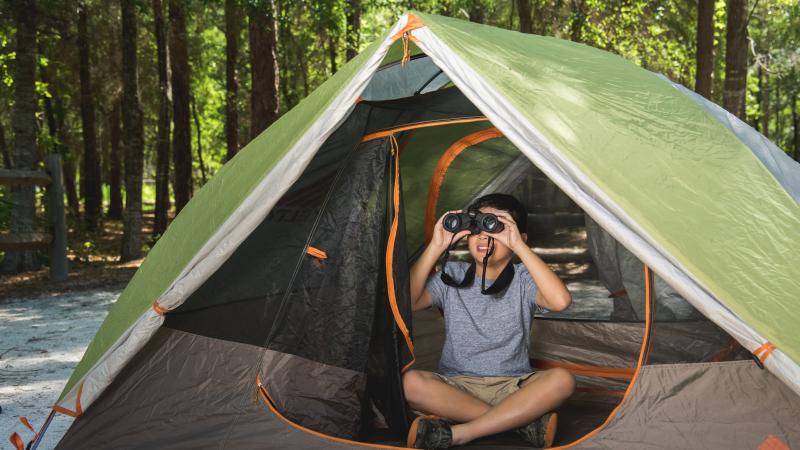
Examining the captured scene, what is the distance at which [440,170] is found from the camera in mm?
4641

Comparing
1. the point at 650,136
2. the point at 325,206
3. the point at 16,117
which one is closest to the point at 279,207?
the point at 325,206

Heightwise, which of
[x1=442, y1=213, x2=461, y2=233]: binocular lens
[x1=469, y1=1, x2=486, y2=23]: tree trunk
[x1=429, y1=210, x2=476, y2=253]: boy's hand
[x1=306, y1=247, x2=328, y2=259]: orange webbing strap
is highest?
[x1=469, y1=1, x2=486, y2=23]: tree trunk

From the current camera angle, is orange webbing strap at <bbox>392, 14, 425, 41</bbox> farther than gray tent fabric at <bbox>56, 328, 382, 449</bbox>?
No

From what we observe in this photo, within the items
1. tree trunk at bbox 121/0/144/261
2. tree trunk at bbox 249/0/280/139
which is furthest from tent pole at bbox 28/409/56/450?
tree trunk at bbox 121/0/144/261

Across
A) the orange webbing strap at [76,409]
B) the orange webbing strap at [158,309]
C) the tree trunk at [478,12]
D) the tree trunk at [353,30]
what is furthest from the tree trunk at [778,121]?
the orange webbing strap at [76,409]

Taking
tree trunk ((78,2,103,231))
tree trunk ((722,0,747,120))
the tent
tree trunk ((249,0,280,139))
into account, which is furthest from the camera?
tree trunk ((78,2,103,231))

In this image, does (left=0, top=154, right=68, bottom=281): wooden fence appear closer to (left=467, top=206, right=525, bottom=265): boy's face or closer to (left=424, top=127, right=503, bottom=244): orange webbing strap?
(left=424, top=127, right=503, bottom=244): orange webbing strap

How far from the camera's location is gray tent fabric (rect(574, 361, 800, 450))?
2.74 m

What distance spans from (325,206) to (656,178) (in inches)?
58.4

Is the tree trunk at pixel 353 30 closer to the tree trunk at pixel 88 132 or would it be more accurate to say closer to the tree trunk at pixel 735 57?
the tree trunk at pixel 88 132

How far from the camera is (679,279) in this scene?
2545mm

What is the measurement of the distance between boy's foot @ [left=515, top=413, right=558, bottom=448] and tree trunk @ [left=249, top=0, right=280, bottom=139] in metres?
7.06

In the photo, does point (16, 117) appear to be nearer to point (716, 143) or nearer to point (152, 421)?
point (152, 421)

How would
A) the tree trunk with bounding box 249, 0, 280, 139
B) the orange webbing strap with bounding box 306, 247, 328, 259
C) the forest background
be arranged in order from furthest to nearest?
the tree trunk with bounding box 249, 0, 280, 139 → the forest background → the orange webbing strap with bounding box 306, 247, 328, 259
